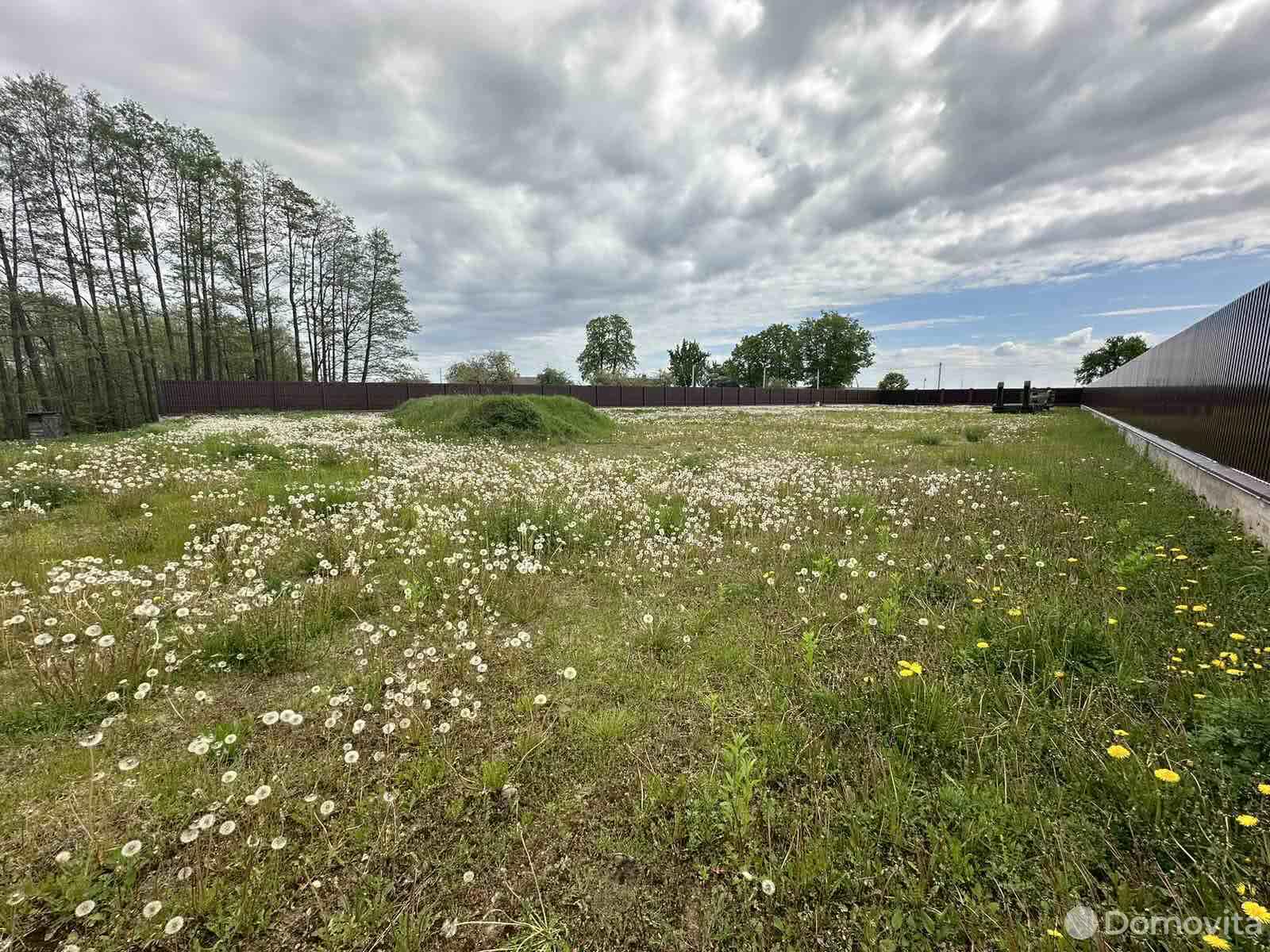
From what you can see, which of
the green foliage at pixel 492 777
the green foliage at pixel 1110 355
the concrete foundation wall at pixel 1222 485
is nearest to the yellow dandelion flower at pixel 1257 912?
the green foliage at pixel 492 777

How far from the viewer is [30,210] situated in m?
26.8

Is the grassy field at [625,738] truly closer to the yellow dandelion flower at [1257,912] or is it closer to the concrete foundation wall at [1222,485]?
the yellow dandelion flower at [1257,912]

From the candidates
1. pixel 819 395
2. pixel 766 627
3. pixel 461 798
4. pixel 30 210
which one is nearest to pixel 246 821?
pixel 461 798

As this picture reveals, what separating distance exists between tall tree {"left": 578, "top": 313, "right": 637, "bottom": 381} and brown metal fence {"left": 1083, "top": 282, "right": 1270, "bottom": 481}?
92.3 metres

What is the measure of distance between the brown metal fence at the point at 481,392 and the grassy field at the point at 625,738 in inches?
1103

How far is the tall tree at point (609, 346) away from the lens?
102 m

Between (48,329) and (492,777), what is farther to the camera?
(48,329)

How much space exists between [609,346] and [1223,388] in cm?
9845

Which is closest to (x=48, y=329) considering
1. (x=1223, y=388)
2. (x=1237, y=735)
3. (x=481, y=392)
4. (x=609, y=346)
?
(x=481, y=392)

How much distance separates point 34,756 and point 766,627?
505 centimetres

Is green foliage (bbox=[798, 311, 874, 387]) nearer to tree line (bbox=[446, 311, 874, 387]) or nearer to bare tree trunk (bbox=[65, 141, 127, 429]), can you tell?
tree line (bbox=[446, 311, 874, 387])

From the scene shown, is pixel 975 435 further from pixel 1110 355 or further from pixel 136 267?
pixel 1110 355

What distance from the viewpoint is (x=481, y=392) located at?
46.3 meters

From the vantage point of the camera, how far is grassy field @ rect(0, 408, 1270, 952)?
1.98 meters
